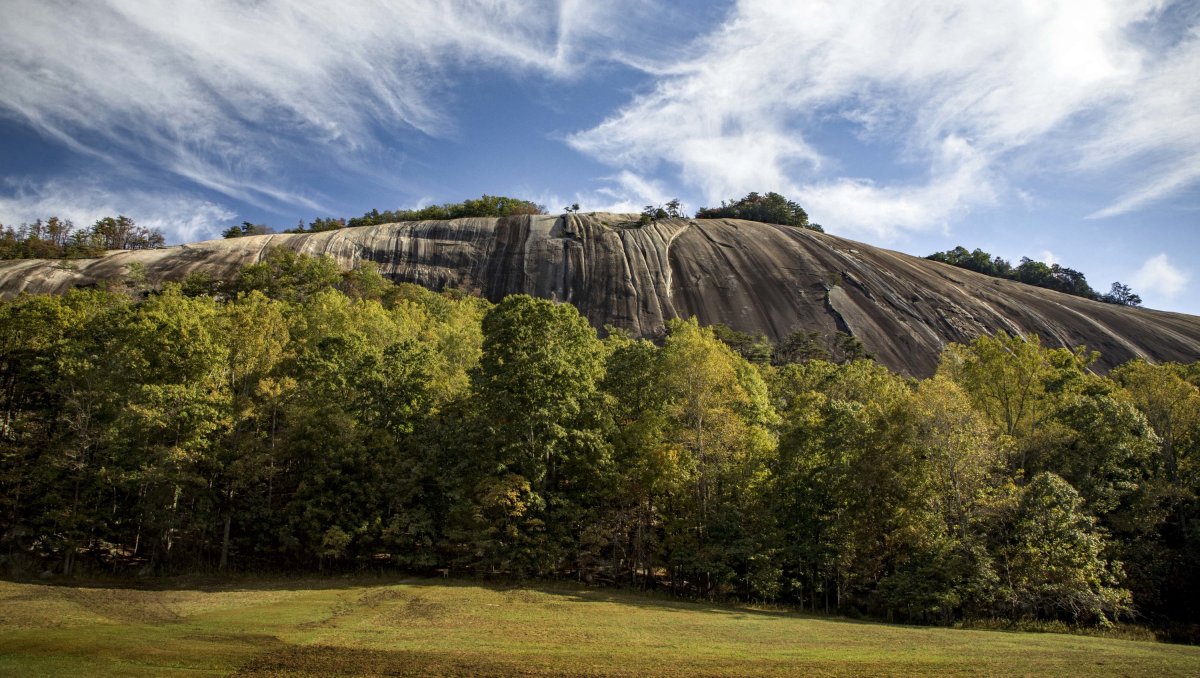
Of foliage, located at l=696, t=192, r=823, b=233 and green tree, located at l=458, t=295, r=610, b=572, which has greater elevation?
foliage, located at l=696, t=192, r=823, b=233

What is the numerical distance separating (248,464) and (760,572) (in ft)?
83.3

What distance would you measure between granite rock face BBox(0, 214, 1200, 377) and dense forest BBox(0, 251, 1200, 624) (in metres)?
44.3

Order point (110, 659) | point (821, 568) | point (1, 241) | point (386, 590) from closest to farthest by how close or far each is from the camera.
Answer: point (110, 659) → point (386, 590) → point (821, 568) → point (1, 241)

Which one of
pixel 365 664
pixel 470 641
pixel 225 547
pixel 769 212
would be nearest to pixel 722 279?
pixel 769 212

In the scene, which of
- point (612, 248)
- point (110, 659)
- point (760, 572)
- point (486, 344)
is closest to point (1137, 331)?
point (612, 248)

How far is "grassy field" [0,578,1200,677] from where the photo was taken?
1410cm

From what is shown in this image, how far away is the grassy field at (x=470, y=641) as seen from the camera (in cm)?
1410

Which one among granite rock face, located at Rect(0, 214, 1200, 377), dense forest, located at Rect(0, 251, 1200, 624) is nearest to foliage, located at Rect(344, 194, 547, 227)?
granite rock face, located at Rect(0, 214, 1200, 377)

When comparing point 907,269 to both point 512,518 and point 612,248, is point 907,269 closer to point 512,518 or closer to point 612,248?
point 612,248

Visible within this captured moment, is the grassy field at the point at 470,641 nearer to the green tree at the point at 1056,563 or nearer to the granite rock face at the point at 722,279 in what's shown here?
the green tree at the point at 1056,563

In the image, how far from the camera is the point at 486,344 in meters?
33.1

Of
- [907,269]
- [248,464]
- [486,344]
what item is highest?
[907,269]

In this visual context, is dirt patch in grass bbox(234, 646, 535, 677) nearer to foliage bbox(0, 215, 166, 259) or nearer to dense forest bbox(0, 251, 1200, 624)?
dense forest bbox(0, 251, 1200, 624)

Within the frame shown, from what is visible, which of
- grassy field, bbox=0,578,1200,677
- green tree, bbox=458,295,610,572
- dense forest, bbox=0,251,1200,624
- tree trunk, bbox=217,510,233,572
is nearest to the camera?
grassy field, bbox=0,578,1200,677
